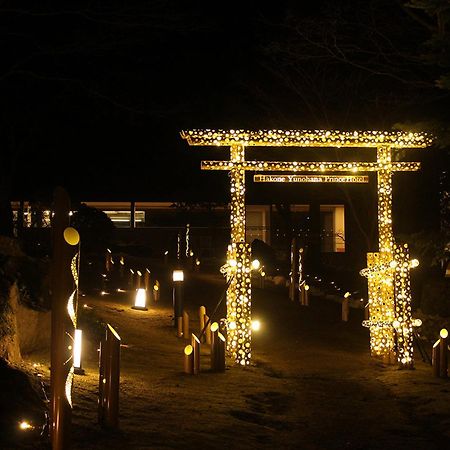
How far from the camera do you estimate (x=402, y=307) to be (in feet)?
45.6

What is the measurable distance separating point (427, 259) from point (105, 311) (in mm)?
8581

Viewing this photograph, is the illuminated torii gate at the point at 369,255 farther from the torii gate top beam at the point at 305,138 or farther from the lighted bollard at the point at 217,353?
the lighted bollard at the point at 217,353

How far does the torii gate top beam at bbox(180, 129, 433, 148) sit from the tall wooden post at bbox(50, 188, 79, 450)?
7131mm

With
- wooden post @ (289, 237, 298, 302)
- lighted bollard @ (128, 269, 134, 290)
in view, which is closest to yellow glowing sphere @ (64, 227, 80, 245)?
lighted bollard @ (128, 269, 134, 290)

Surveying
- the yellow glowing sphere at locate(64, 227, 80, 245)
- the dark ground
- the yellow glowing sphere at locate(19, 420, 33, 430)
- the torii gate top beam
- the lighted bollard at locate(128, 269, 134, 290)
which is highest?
the torii gate top beam

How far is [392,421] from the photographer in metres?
9.51

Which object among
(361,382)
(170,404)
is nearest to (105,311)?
(361,382)

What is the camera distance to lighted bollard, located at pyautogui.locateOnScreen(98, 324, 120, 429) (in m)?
7.47

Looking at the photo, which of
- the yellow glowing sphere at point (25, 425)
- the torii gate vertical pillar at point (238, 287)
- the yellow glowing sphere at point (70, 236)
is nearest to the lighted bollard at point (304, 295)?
the torii gate vertical pillar at point (238, 287)

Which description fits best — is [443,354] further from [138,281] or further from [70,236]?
[138,281]

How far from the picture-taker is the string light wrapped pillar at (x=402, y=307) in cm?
1360

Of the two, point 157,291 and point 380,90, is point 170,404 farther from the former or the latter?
point 380,90

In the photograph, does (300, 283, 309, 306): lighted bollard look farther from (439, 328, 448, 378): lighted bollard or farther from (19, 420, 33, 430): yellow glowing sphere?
(19, 420, 33, 430): yellow glowing sphere

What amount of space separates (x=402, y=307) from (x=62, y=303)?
8909mm
